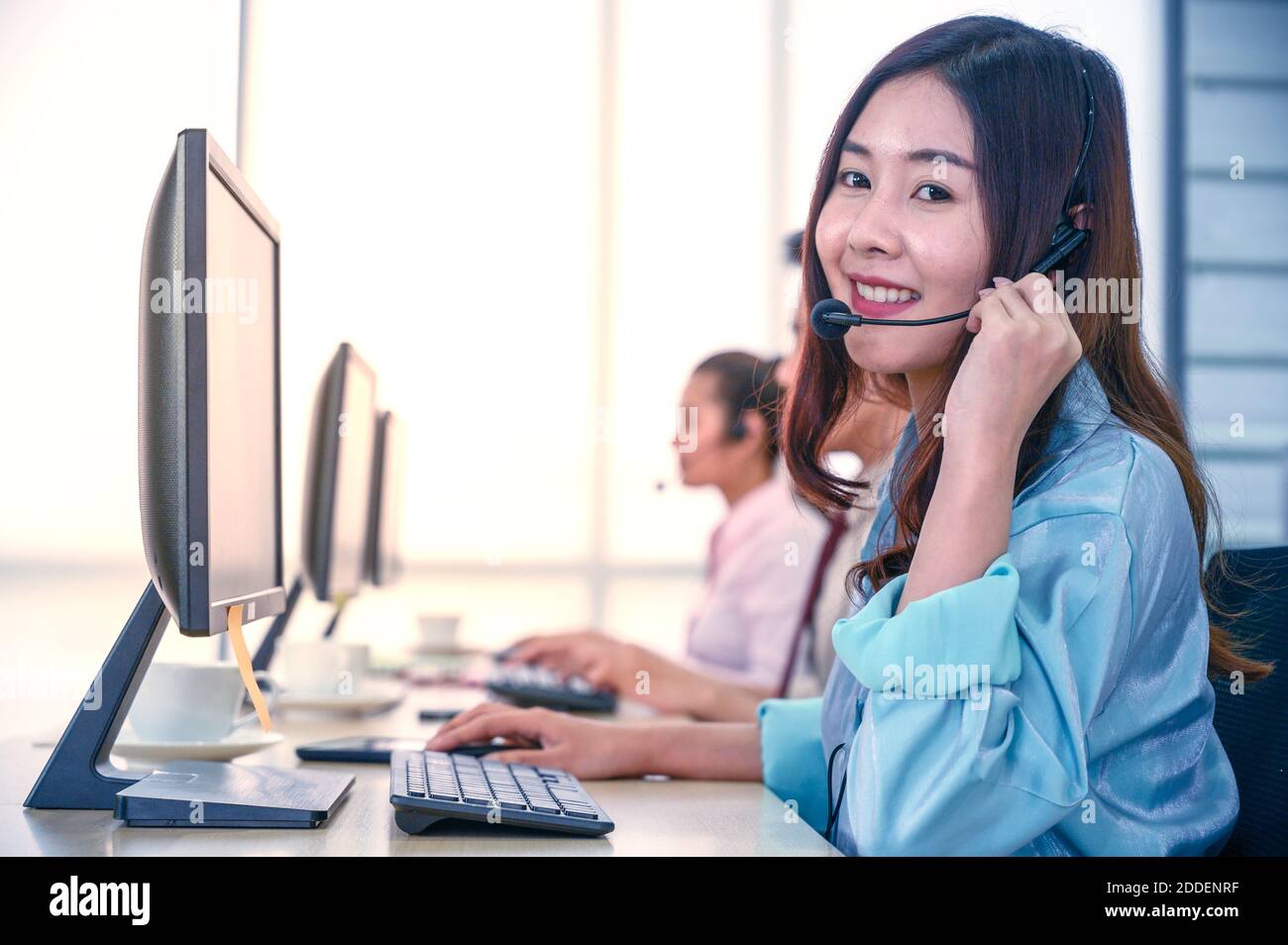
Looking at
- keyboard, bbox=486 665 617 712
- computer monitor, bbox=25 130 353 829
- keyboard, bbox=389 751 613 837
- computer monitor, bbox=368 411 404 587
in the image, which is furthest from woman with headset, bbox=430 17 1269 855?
computer monitor, bbox=368 411 404 587

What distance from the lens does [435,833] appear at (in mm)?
806

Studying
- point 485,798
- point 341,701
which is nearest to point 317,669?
point 341,701

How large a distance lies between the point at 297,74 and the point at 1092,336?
4.05 meters

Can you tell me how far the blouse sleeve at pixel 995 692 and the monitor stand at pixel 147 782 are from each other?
40 cm

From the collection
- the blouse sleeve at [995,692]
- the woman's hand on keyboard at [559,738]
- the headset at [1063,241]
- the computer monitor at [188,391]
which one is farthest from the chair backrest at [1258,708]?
the computer monitor at [188,391]

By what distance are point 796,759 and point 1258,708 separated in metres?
0.41

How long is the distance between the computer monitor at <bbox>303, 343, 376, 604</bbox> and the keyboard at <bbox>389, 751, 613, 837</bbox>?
1.66 feet

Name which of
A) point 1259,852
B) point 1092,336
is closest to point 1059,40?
point 1092,336

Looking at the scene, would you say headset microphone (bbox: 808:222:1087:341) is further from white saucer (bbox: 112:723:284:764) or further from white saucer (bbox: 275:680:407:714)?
white saucer (bbox: 275:680:407:714)

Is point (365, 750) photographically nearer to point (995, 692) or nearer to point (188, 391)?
point (188, 391)

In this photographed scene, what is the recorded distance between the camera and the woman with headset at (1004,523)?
76 cm

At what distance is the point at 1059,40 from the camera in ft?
3.18

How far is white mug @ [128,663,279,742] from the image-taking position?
42.5 inches
